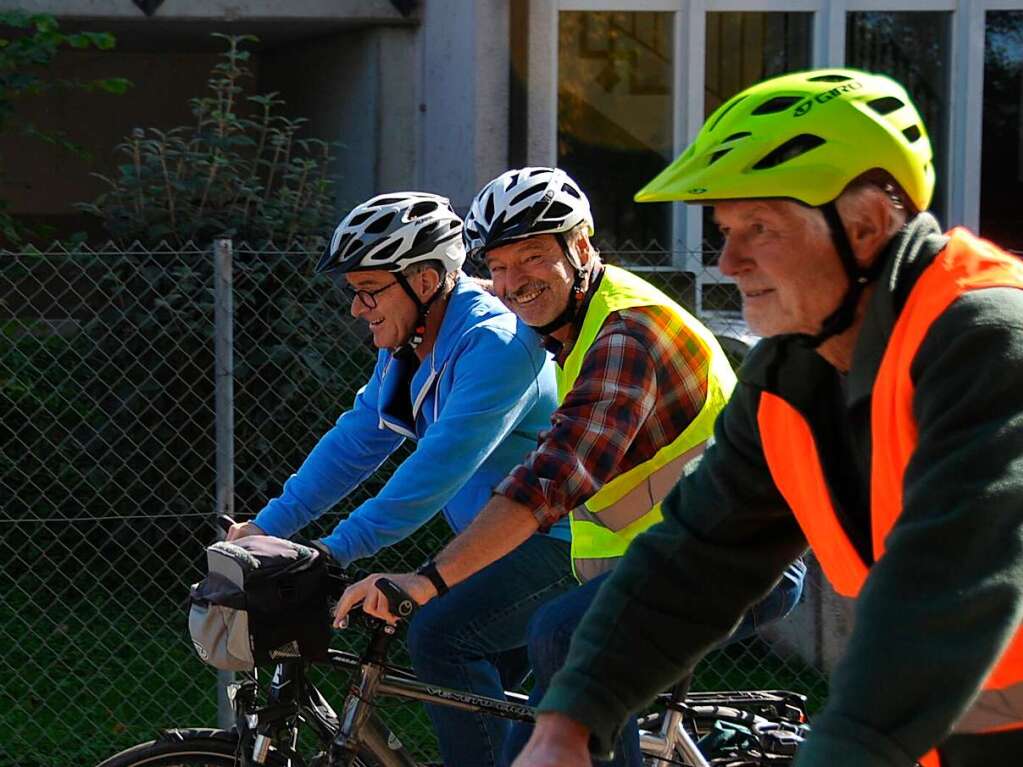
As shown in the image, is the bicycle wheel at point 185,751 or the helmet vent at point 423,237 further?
the helmet vent at point 423,237

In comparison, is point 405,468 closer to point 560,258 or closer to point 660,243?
point 560,258

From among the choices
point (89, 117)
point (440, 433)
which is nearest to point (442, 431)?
point (440, 433)

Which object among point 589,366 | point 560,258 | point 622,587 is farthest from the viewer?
point 560,258

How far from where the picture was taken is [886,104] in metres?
2.32

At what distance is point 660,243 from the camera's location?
964cm

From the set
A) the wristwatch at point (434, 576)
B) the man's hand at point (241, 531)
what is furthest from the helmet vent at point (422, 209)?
the wristwatch at point (434, 576)

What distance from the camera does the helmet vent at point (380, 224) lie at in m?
→ 4.11

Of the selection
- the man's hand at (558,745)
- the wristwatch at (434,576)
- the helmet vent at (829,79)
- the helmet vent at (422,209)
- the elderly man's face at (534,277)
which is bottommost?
the wristwatch at (434,576)

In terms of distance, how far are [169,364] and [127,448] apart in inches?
19.0

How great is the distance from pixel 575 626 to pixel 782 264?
156cm

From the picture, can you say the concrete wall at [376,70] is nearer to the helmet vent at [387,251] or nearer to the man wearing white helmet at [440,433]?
the man wearing white helmet at [440,433]

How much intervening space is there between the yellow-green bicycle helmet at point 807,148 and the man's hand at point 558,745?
0.71 meters

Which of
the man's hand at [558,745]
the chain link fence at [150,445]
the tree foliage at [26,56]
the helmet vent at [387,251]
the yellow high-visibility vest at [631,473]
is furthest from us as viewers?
the tree foliage at [26,56]

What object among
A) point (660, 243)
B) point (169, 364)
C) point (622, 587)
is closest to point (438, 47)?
point (660, 243)
